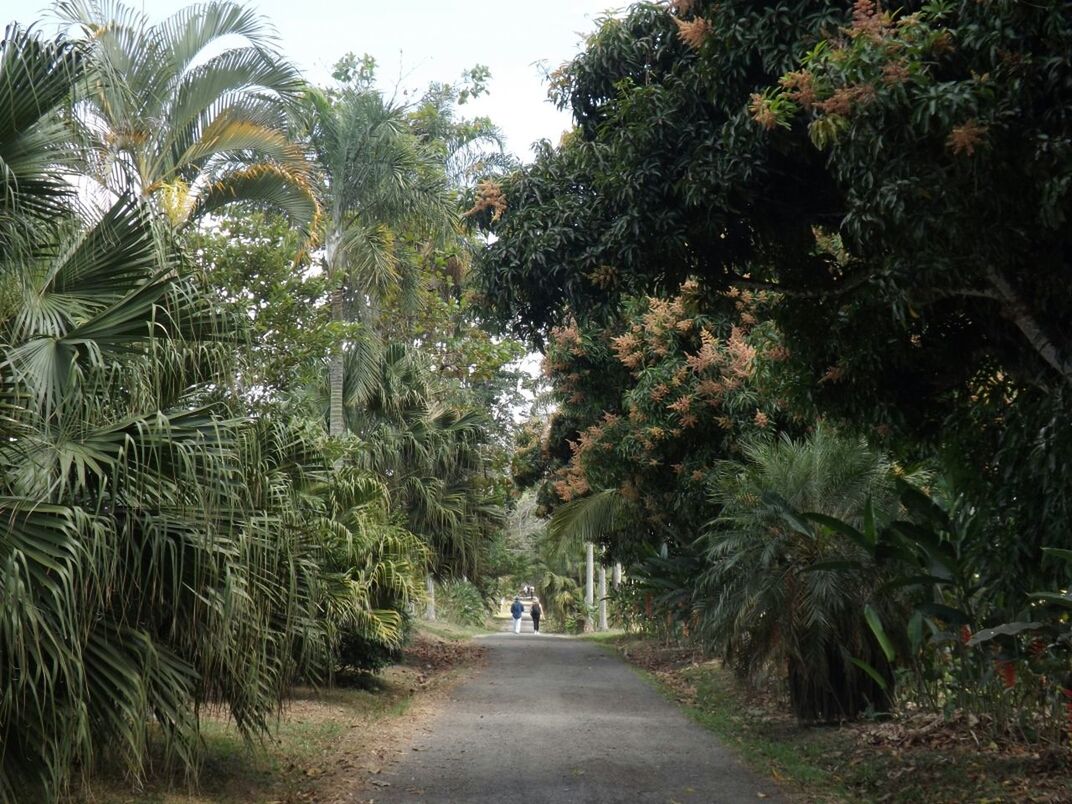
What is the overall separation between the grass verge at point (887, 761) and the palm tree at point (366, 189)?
8839 mm

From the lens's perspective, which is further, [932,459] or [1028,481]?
[932,459]

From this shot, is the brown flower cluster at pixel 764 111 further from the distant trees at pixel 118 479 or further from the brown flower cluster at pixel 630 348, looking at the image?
the brown flower cluster at pixel 630 348

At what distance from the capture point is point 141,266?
285 inches

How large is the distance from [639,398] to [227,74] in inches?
304

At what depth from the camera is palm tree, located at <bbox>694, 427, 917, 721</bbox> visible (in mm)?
11305

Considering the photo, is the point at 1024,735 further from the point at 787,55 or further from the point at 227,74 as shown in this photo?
the point at 227,74

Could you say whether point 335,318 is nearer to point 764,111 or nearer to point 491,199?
point 491,199

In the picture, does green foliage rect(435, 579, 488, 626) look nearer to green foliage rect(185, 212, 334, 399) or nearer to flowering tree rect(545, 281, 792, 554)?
flowering tree rect(545, 281, 792, 554)

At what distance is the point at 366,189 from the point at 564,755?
425 inches

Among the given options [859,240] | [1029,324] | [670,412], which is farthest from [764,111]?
[670,412]

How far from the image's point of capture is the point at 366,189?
18.6m

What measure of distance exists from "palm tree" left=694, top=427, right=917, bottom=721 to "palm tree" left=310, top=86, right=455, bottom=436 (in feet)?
27.5

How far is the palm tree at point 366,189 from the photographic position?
18344 mm

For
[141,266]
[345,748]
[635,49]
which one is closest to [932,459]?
[635,49]
